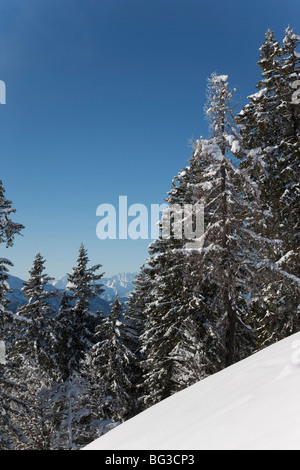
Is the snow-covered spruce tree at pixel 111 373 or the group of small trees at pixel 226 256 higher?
the group of small trees at pixel 226 256

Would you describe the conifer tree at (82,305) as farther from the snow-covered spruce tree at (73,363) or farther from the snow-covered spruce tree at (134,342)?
the snow-covered spruce tree at (134,342)

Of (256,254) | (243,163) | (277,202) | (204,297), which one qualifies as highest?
(243,163)

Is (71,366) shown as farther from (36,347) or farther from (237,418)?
(237,418)

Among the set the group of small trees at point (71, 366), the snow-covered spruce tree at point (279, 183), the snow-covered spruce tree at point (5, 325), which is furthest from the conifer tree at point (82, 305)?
the snow-covered spruce tree at point (279, 183)

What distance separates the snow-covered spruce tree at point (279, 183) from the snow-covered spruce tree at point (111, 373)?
1240cm

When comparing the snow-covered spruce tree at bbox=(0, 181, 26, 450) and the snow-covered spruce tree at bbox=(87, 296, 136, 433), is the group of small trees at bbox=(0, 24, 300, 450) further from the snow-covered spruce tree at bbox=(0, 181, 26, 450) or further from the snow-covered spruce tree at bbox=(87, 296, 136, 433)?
the snow-covered spruce tree at bbox=(87, 296, 136, 433)

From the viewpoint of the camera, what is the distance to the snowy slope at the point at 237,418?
2.47 m

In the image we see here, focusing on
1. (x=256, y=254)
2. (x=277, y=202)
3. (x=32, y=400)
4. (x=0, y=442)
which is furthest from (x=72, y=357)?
(x=277, y=202)

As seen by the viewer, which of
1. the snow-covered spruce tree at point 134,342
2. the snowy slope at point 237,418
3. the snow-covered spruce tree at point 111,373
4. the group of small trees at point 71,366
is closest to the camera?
the snowy slope at point 237,418

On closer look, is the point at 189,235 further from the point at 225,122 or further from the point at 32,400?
the point at 32,400

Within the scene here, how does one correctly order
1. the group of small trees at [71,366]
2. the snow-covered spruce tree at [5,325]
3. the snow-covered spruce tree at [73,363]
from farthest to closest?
1. the snow-covered spruce tree at [73,363]
2. the group of small trees at [71,366]
3. the snow-covered spruce tree at [5,325]

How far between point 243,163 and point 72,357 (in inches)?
690

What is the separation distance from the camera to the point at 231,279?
1097cm

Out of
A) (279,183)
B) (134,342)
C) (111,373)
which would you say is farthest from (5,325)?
(134,342)
